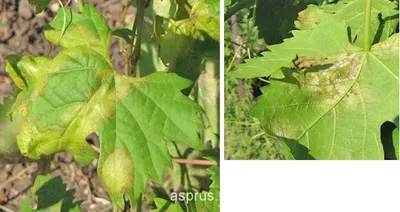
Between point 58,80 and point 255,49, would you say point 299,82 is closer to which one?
point 255,49

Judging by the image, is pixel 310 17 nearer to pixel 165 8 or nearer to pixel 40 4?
pixel 165 8

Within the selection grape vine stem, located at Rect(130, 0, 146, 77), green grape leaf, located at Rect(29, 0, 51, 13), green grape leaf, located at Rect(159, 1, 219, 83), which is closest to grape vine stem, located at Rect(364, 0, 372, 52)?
green grape leaf, located at Rect(159, 1, 219, 83)

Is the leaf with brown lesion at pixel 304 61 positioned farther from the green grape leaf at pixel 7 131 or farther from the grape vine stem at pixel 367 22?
the green grape leaf at pixel 7 131

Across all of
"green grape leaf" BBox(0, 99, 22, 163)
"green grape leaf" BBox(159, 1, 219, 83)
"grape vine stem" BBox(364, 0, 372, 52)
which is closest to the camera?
"grape vine stem" BBox(364, 0, 372, 52)

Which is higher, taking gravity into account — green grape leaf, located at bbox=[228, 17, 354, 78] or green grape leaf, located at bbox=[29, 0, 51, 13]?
green grape leaf, located at bbox=[29, 0, 51, 13]

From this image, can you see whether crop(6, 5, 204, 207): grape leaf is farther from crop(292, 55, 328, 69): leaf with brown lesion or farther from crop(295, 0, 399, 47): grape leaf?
crop(295, 0, 399, 47): grape leaf

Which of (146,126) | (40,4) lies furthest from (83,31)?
(146,126)
